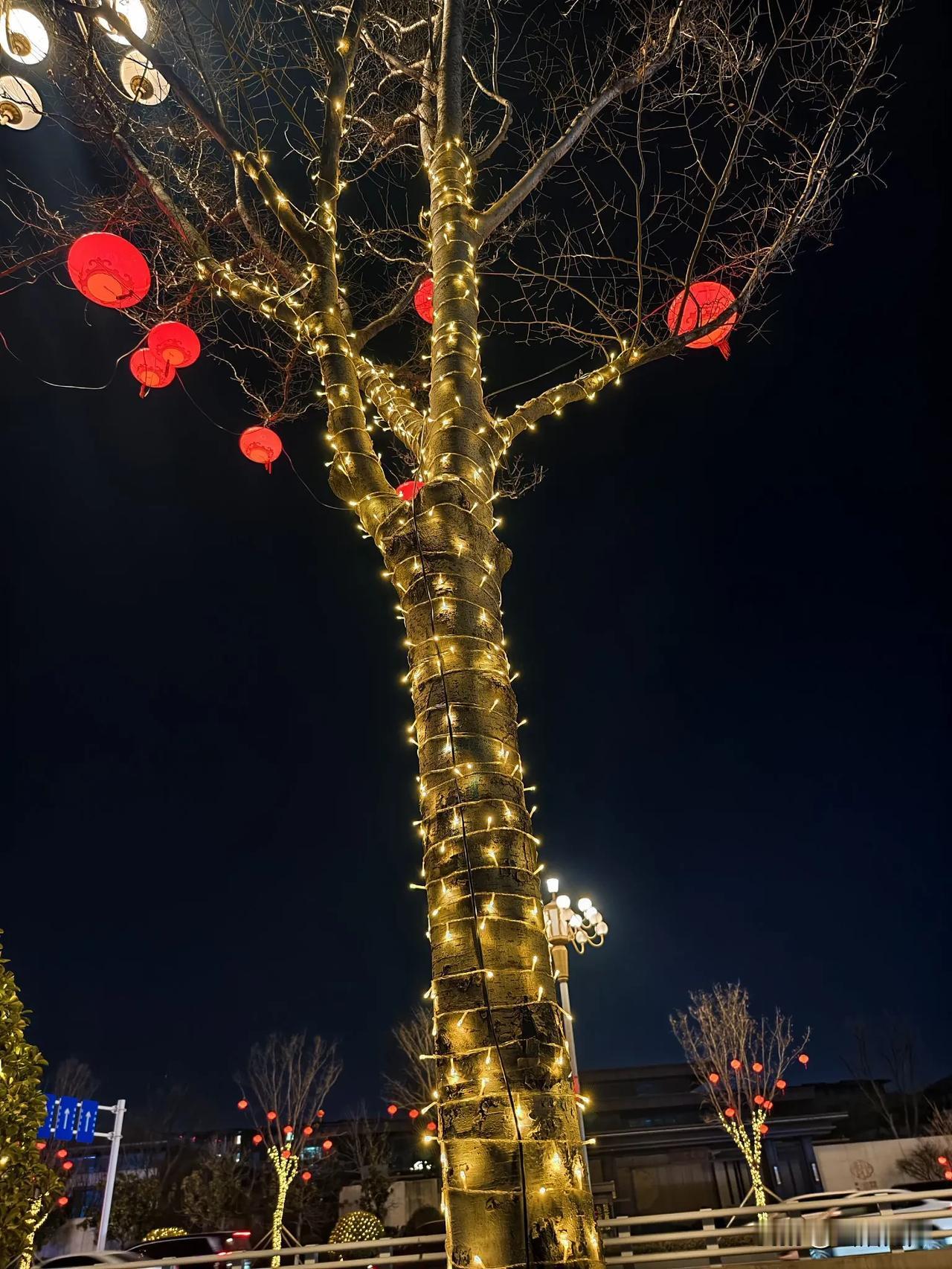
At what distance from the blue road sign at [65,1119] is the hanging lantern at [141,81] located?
67.8ft

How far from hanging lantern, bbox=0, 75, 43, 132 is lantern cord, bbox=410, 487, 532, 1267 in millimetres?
3959

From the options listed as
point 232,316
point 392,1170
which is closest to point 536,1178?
point 232,316

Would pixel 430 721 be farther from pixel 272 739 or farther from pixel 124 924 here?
pixel 124 924

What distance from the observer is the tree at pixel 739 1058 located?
64.4ft

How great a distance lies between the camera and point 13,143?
7109 mm

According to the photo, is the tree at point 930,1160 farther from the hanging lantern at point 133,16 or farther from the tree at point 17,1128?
the hanging lantern at point 133,16

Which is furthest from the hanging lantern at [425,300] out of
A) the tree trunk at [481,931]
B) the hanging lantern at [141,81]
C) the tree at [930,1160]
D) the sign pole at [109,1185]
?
the tree at [930,1160]

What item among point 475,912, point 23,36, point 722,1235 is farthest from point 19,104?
point 722,1235

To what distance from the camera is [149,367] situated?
5.56 meters

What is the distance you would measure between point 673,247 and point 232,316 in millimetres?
5077

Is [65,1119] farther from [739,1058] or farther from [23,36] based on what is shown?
[23,36]

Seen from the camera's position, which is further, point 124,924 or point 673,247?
point 124,924

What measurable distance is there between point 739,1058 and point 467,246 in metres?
24.7

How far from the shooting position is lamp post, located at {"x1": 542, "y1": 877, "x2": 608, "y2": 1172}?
919 cm
